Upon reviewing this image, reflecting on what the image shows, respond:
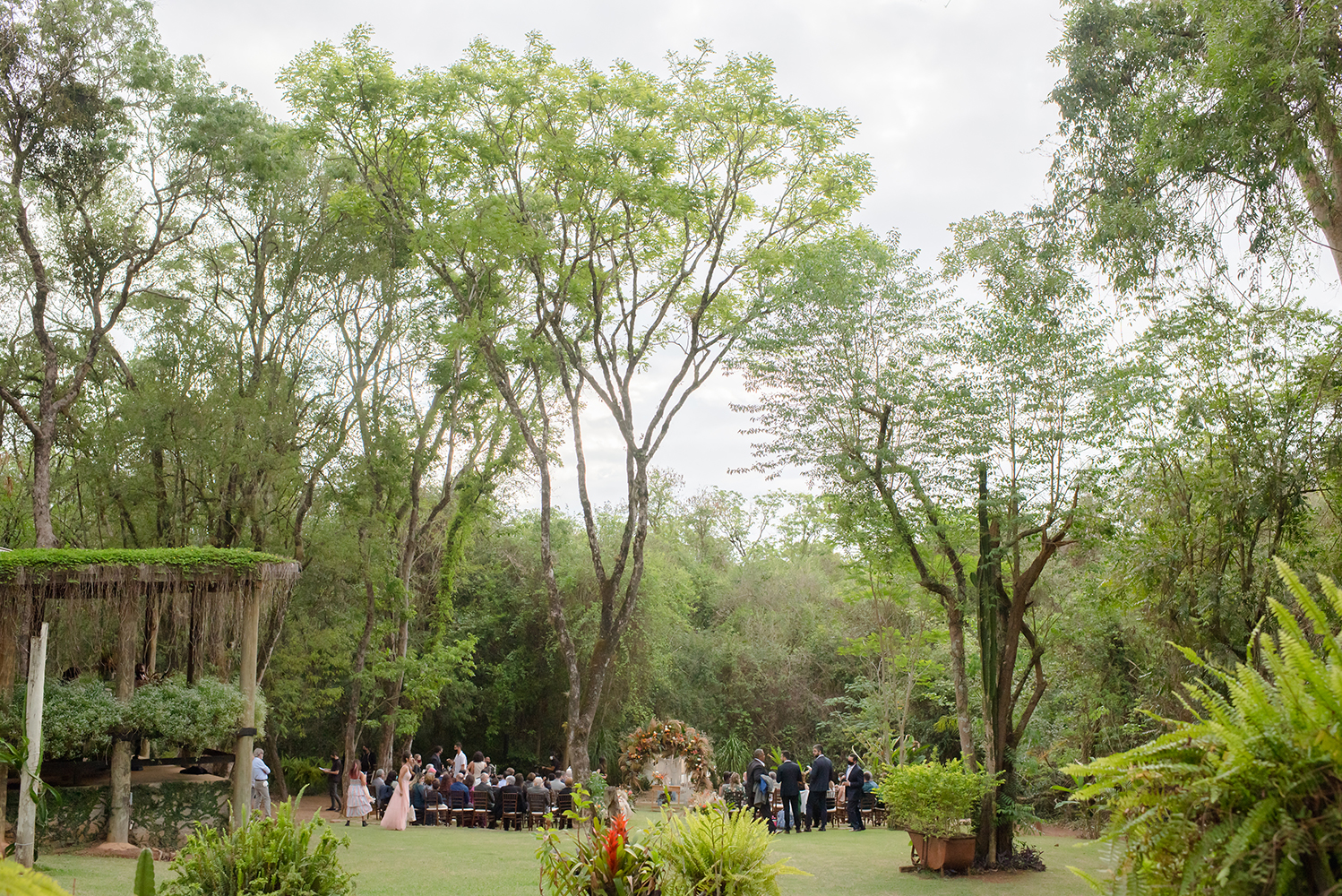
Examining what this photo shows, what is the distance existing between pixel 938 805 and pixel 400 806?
9789 mm

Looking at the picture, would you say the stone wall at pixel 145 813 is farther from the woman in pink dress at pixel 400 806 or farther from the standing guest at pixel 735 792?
the standing guest at pixel 735 792

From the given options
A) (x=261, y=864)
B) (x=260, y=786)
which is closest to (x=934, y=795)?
(x=261, y=864)

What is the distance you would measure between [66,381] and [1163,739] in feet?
65.1

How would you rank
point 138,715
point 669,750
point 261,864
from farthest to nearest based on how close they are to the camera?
1. point 669,750
2. point 138,715
3. point 261,864

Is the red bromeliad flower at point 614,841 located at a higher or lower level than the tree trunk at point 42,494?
lower

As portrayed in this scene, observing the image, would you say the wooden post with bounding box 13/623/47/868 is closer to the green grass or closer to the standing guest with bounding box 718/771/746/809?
the green grass

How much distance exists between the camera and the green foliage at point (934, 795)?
36.3 ft

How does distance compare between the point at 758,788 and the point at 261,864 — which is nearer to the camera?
the point at 261,864

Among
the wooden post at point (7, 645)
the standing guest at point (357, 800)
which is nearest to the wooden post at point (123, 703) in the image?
the wooden post at point (7, 645)

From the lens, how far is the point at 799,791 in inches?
666

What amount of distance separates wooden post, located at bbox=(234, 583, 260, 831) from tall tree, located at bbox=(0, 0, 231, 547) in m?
5.02

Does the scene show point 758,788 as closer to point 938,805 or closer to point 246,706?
point 938,805

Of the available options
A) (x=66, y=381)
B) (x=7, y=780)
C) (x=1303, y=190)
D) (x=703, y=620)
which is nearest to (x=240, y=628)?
(x=7, y=780)

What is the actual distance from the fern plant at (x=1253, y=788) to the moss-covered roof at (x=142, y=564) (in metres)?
11.5
